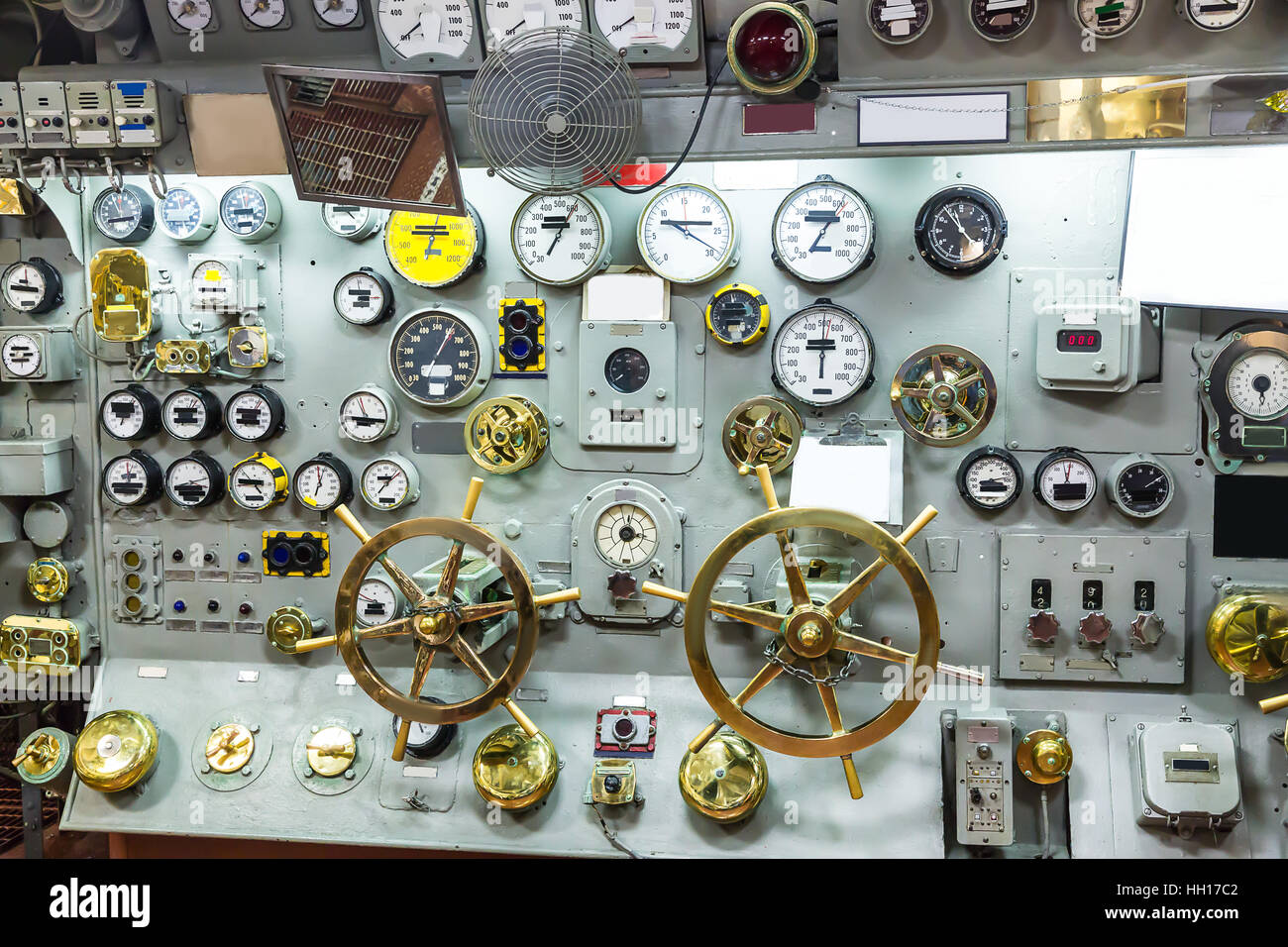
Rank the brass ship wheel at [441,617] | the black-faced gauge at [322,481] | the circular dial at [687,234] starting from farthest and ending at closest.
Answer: the black-faced gauge at [322,481], the circular dial at [687,234], the brass ship wheel at [441,617]

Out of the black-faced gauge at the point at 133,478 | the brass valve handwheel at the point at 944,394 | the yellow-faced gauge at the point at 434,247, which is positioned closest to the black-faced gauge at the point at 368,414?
the yellow-faced gauge at the point at 434,247

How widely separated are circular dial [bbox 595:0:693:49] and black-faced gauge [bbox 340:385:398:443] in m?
1.42

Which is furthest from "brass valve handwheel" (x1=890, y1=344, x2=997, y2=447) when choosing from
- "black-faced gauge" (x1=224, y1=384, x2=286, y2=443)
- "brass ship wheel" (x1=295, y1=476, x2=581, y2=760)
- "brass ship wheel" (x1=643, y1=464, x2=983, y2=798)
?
"black-faced gauge" (x1=224, y1=384, x2=286, y2=443)

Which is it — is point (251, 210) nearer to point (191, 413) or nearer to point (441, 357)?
point (191, 413)

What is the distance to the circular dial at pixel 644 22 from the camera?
2779 mm

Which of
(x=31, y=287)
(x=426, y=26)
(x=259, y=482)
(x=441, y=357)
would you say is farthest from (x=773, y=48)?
(x=31, y=287)

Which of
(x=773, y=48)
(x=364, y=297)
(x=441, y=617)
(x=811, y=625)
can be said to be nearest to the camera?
(x=811, y=625)

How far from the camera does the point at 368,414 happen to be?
3090 mm

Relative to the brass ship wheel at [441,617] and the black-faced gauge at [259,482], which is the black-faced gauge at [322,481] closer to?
the black-faced gauge at [259,482]

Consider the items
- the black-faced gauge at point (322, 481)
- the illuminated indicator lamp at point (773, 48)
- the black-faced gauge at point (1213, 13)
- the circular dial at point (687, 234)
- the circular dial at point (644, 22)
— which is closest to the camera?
the black-faced gauge at point (1213, 13)

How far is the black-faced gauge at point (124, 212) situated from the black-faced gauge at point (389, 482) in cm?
121

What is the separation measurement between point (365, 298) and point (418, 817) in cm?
181

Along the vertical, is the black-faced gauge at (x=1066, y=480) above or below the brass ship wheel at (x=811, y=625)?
above

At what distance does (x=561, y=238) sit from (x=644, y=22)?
0.73 metres
